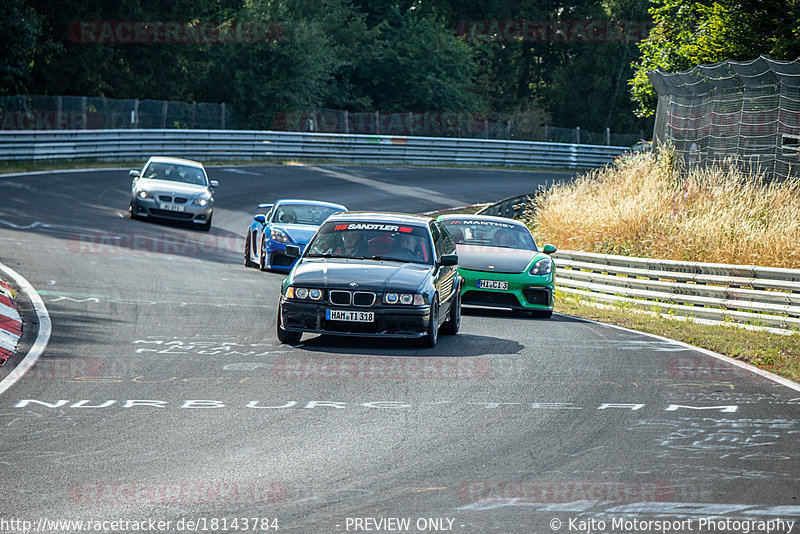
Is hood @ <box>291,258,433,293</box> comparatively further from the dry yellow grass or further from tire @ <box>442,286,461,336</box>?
the dry yellow grass

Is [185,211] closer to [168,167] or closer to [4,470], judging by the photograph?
[168,167]

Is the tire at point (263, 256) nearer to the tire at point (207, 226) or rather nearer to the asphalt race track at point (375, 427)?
the asphalt race track at point (375, 427)

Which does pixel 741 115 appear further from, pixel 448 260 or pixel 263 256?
pixel 448 260

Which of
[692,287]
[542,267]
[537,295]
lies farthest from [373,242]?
[692,287]

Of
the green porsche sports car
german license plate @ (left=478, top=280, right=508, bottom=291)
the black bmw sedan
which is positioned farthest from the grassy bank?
the black bmw sedan

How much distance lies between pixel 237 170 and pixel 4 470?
32.7 metres

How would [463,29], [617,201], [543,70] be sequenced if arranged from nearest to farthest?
1. [617,201]
2. [463,29]
3. [543,70]

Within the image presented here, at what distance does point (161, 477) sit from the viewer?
21.4 ft

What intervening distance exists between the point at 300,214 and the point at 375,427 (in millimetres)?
13252

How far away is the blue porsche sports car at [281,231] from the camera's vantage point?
777 inches

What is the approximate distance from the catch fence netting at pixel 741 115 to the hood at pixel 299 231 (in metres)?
8.76

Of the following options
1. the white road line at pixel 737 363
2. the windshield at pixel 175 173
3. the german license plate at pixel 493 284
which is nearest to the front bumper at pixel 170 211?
the windshield at pixel 175 173

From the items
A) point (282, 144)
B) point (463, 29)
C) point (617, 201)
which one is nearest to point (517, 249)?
point (617, 201)

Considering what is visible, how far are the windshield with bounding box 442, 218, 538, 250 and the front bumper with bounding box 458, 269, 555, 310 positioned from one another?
1.36m
